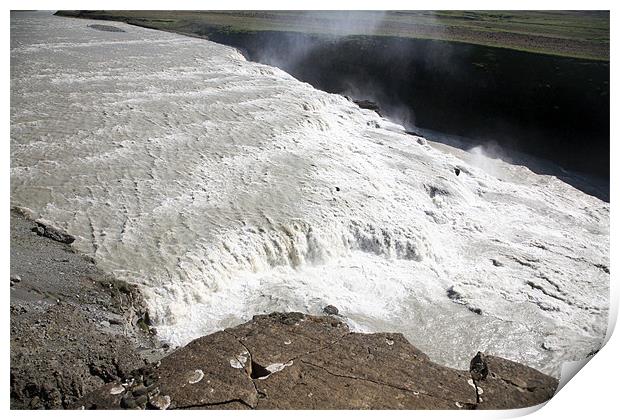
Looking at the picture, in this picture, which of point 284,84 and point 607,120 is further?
point 284,84

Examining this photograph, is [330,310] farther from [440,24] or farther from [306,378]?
[440,24]

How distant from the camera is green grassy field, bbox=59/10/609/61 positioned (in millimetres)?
5750

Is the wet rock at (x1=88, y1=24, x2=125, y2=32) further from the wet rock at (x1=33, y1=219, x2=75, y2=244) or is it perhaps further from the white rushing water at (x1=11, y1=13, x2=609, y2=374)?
the wet rock at (x1=33, y1=219, x2=75, y2=244)

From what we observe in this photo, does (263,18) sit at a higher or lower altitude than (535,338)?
higher

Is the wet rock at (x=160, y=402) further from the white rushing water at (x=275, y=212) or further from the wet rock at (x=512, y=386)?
the wet rock at (x=512, y=386)

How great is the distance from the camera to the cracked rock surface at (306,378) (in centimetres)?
401

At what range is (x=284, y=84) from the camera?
37.3 feet

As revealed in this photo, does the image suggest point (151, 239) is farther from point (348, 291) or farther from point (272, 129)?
point (272, 129)

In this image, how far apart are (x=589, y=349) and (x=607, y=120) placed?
2613 millimetres

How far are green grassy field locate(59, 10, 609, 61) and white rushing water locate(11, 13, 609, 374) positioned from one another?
44.5 inches

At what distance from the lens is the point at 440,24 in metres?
7.12

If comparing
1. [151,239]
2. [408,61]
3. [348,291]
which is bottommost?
[348,291]

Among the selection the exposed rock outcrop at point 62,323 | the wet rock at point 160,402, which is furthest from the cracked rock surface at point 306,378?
the exposed rock outcrop at point 62,323

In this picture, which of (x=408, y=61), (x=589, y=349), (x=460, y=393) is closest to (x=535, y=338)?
(x=589, y=349)
